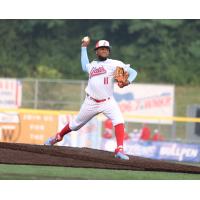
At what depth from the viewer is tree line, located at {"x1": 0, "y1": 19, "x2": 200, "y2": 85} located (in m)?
42.5

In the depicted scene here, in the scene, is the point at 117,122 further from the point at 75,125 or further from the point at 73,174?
the point at 73,174

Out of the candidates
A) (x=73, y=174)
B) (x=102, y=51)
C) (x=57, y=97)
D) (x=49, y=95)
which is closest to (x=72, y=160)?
(x=73, y=174)

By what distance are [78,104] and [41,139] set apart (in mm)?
6945

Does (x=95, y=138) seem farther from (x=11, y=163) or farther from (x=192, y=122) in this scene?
(x=11, y=163)

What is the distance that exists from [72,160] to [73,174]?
1085 mm

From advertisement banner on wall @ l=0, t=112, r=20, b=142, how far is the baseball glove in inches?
533

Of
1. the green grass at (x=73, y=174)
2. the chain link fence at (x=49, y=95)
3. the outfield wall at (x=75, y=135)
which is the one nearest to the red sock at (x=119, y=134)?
the green grass at (x=73, y=174)

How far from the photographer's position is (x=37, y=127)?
2600cm

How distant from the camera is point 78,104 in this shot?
32.8m

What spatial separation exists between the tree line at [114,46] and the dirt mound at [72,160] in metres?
28.5

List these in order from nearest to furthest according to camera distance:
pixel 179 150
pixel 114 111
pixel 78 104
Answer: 1. pixel 114 111
2. pixel 179 150
3. pixel 78 104

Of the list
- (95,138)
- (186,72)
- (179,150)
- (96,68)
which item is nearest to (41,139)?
(95,138)

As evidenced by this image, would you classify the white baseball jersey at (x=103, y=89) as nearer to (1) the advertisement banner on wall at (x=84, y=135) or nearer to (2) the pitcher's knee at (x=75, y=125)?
(2) the pitcher's knee at (x=75, y=125)

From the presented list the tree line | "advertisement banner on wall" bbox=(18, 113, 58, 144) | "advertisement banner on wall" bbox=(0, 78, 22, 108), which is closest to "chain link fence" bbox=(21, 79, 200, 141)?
"advertisement banner on wall" bbox=(0, 78, 22, 108)
